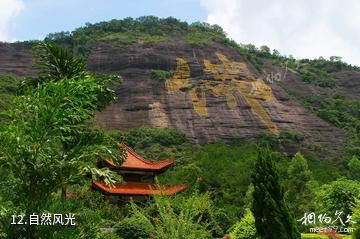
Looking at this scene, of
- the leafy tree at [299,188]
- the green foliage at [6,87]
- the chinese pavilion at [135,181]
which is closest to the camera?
the chinese pavilion at [135,181]

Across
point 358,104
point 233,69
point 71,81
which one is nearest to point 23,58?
point 233,69

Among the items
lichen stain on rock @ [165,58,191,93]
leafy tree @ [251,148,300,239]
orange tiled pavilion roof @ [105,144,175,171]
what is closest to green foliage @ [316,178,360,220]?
orange tiled pavilion roof @ [105,144,175,171]

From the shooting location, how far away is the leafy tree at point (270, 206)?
13633 millimetres

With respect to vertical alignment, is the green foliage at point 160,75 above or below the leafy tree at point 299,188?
above

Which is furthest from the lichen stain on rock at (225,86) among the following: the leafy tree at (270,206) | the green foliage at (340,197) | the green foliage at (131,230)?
the leafy tree at (270,206)

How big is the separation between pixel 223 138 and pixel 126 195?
37.2 metres

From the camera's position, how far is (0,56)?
84438 mm

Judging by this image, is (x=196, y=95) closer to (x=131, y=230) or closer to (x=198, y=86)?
(x=198, y=86)

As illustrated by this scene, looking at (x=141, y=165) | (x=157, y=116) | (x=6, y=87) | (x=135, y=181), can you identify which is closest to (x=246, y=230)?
(x=141, y=165)

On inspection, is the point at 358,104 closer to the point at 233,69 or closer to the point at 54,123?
the point at 233,69

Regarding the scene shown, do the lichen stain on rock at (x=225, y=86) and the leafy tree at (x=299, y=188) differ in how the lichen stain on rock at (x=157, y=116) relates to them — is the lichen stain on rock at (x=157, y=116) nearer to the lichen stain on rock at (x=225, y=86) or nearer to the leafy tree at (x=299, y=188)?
the lichen stain on rock at (x=225, y=86)

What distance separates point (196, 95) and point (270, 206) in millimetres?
59643

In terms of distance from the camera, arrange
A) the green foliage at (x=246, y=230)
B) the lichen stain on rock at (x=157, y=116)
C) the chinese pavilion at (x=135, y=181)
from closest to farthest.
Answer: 1. the green foliage at (x=246, y=230)
2. the chinese pavilion at (x=135, y=181)
3. the lichen stain on rock at (x=157, y=116)

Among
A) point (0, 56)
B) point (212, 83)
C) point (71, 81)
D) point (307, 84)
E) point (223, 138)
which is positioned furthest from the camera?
point (307, 84)
